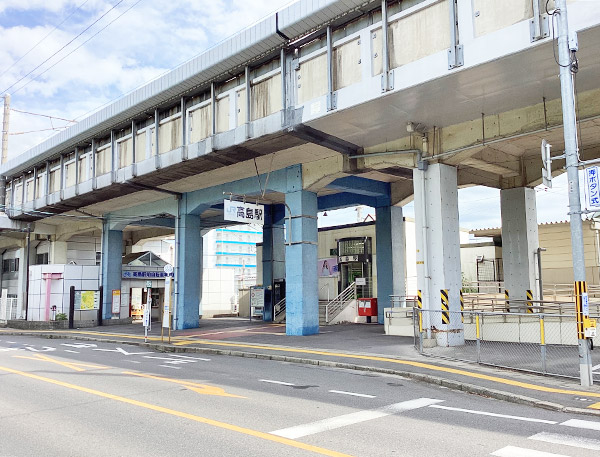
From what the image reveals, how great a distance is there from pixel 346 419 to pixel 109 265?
29.4m

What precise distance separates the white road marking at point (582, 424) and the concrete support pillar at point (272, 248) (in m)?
24.6

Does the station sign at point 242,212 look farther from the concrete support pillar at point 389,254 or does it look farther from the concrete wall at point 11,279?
the concrete wall at point 11,279

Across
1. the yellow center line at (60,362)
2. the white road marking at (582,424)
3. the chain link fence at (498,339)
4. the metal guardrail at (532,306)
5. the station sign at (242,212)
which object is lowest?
the yellow center line at (60,362)

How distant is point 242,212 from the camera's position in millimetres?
21984

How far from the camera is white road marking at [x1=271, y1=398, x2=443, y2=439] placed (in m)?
6.96

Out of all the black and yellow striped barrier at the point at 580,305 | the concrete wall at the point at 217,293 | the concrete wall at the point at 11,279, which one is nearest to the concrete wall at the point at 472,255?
the concrete wall at the point at 217,293

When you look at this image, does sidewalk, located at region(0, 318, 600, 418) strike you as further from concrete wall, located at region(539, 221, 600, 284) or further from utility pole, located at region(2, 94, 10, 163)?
utility pole, located at region(2, 94, 10, 163)

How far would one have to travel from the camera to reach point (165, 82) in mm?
21703

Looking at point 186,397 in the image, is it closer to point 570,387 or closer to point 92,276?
point 570,387

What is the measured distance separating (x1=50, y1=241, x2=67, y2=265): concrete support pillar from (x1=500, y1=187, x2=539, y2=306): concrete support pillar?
32605 mm

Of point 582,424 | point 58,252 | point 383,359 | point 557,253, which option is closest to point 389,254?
point 557,253

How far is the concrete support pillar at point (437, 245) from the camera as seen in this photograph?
16688mm

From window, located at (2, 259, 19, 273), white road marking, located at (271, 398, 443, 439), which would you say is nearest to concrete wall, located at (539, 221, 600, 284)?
white road marking, located at (271, 398, 443, 439)

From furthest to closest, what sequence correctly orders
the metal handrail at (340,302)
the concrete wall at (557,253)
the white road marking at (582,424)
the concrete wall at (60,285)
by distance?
the concrete wall at (60,285) → the concrete wall at (557,253) → the metal handrail at (340,302) → the white road marking at (582,424)
